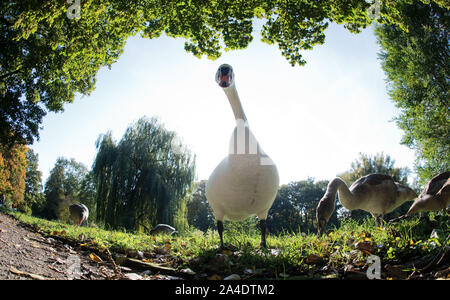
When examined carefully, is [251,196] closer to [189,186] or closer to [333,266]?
[333,266]

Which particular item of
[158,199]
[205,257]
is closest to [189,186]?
[158,199]

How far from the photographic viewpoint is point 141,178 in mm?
16125

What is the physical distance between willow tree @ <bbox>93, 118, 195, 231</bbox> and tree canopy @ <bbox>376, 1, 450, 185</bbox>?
11.4 metres

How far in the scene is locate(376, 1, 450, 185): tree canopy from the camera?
35.2 feet

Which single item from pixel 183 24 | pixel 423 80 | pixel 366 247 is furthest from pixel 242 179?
pixel 423 80

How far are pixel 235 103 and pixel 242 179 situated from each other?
1.46m

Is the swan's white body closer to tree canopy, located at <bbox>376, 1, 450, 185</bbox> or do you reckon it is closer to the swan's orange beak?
the swan's orange beak

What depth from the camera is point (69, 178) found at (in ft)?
158

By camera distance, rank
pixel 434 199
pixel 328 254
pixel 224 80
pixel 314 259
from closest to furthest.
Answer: pixel 314 259, pixel 328 254, pixel 434 199, pixel 224 80

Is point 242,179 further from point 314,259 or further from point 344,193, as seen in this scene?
point 344,193

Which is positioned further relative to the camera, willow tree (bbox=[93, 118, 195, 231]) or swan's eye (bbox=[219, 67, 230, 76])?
willow tree (bbox=[93, 118, 195, 231])

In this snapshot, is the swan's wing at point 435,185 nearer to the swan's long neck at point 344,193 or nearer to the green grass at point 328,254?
the green grass at point 328,254

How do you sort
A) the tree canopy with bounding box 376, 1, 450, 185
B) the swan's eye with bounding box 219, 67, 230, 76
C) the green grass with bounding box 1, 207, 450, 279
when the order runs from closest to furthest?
1. the green grass with bounding box 1, 207, 450, 279
2. the swan's eye with bounding box 219, 67, 230, 76
3. the tree canopy with bounding box 376, 1, 450, 185

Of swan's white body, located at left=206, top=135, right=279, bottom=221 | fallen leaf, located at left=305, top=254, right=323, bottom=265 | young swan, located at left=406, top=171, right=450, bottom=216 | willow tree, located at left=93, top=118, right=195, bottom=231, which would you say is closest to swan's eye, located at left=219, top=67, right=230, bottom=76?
swan's white body, located at left=206, top=135, right=279, bottom=221
